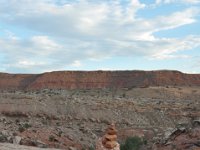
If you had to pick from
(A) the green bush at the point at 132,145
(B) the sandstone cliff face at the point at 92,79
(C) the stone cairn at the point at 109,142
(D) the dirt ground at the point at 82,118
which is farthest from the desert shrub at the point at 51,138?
(B) the sandstone cliff face at the point at 92,79

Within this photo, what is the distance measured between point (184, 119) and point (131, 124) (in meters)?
5.01

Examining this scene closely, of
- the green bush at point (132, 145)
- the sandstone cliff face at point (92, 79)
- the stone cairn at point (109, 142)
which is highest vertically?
the sandstone cliff face at point (92, 79)

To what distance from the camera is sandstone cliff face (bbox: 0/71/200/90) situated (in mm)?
98500

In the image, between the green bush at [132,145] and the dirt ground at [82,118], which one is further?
Answer: the dirt ground at [82,118]

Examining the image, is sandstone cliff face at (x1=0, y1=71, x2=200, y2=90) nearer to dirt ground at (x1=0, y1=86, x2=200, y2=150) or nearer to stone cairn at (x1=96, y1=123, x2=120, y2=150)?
dirt ground at (x1=0, y1=86, x2=200, y2=150)

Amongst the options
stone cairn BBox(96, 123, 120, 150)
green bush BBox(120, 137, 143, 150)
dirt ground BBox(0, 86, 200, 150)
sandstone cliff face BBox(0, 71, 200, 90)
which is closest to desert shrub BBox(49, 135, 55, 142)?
dirt ground BBox(0, 86, 200, 150)

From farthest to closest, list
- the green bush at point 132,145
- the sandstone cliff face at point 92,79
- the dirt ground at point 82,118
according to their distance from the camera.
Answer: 1. the sandstone cliff face at point 92,79
2. the dirt ground at point 82,118
3. the green bush at point 132,145

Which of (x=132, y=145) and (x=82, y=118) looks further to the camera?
(x=82, y=118)

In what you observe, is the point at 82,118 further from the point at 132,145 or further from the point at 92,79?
the point at 92,79

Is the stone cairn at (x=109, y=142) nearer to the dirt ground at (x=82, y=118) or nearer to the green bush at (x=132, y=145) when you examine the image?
the green bush at (x=132, y=145)

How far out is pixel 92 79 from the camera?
10275 cm

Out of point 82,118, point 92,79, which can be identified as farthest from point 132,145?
point 92,79

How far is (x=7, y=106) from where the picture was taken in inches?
1677

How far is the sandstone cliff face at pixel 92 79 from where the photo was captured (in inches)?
3878
